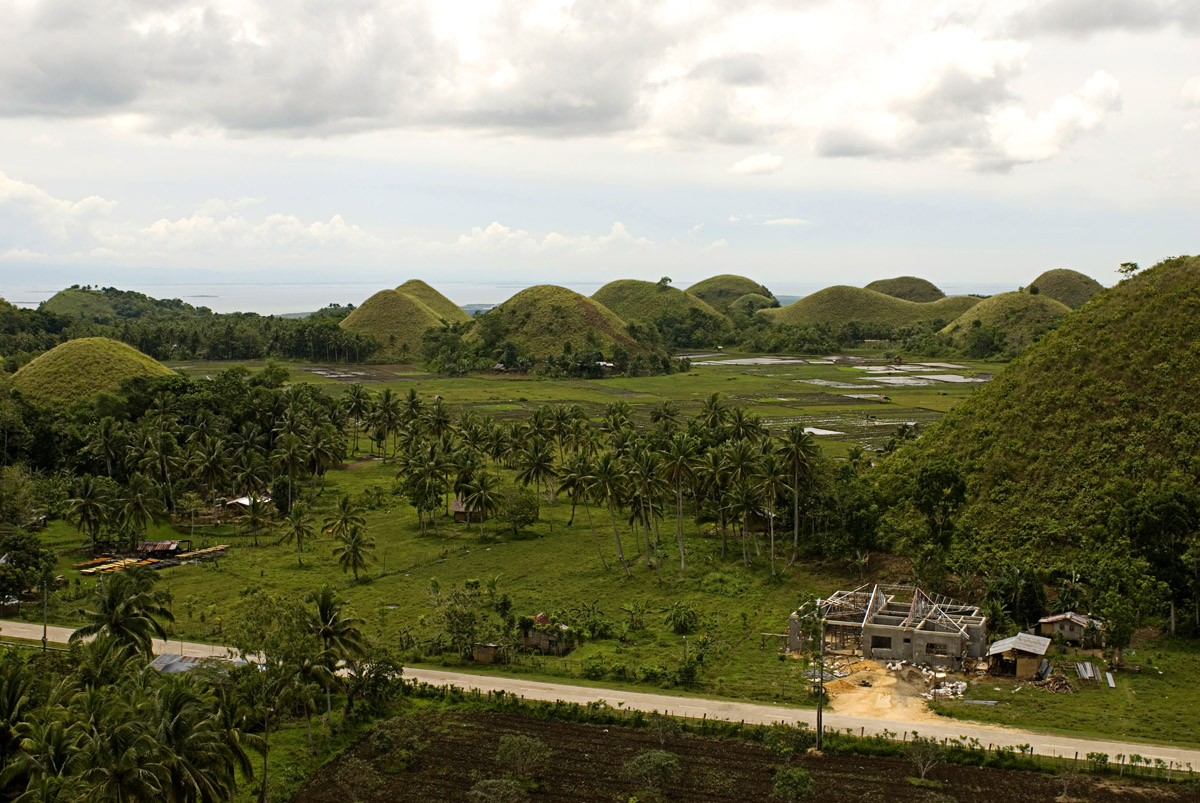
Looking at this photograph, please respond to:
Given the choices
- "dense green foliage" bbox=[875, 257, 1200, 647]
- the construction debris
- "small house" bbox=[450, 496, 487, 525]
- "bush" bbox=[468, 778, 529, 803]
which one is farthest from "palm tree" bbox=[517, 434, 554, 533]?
"bush" bbox=[468, 778, 529, 803]

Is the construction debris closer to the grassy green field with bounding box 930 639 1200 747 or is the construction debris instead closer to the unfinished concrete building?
the grassy green field with bounding box 930 639 1200 747

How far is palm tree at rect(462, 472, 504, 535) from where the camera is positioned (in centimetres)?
7175

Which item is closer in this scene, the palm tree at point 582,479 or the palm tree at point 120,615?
the palm tree at point 120,615

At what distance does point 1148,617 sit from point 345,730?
4331 cm

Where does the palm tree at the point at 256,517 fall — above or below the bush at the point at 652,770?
above

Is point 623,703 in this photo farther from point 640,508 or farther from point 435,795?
point 640,508

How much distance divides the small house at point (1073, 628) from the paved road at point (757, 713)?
11.6 metres

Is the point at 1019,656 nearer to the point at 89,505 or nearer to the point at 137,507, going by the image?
the point at 137,507

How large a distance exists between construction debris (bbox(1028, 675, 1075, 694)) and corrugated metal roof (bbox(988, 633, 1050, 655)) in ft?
4.24

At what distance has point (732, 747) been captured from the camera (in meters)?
37.7

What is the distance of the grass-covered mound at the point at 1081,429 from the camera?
59.3m

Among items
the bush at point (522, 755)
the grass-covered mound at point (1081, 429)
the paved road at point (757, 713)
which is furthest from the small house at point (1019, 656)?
the bush at point (522, 755)

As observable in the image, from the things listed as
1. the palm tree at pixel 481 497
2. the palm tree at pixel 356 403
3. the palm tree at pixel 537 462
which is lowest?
the palm tree at pixel 481 497

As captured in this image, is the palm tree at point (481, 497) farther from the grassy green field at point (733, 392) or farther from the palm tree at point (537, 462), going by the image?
the grassy green field at point (733, 392)
